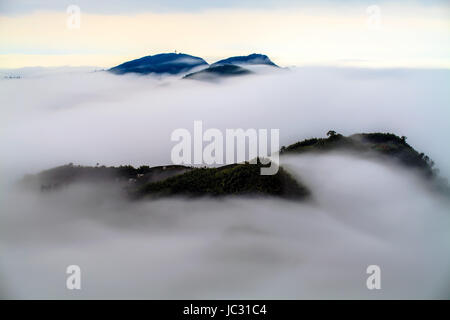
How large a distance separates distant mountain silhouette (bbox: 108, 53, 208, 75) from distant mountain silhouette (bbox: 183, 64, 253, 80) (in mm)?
5075

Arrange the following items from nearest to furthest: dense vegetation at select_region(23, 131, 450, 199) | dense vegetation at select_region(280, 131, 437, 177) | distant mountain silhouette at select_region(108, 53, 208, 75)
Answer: dense vegetation at select_region(23, 131, 450, 199) < dense vegetation at select_region(280, 131, 437, 177) < distant mountain silhouette at select_region(108, 53, 208, 75)

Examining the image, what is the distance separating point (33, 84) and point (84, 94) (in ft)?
35.6

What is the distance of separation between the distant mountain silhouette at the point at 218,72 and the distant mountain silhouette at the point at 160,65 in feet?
16.6

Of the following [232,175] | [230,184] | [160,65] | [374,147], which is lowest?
[230,184]

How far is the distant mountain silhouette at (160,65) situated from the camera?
4630cm

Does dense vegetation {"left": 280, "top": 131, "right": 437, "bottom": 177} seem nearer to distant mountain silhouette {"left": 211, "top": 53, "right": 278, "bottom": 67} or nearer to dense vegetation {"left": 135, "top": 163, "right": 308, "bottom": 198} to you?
dense vegetation {"left": 135, "top": 163, "right": 308, "bottom": 198}

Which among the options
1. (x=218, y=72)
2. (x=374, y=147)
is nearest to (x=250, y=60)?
(x=218, y=72)

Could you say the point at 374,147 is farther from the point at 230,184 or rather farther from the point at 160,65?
the point at 160,65

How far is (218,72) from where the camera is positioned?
57438mm

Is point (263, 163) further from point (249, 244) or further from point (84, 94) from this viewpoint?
point (84, 94)

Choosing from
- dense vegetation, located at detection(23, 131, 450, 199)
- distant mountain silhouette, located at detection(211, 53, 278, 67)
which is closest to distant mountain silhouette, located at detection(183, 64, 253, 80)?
distant mountain silhouette, located at detection(211, 53, 278, 67)

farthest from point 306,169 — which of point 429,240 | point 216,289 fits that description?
point 216,289

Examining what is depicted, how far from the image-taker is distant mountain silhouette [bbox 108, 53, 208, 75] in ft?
152

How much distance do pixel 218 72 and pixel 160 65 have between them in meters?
13.2
